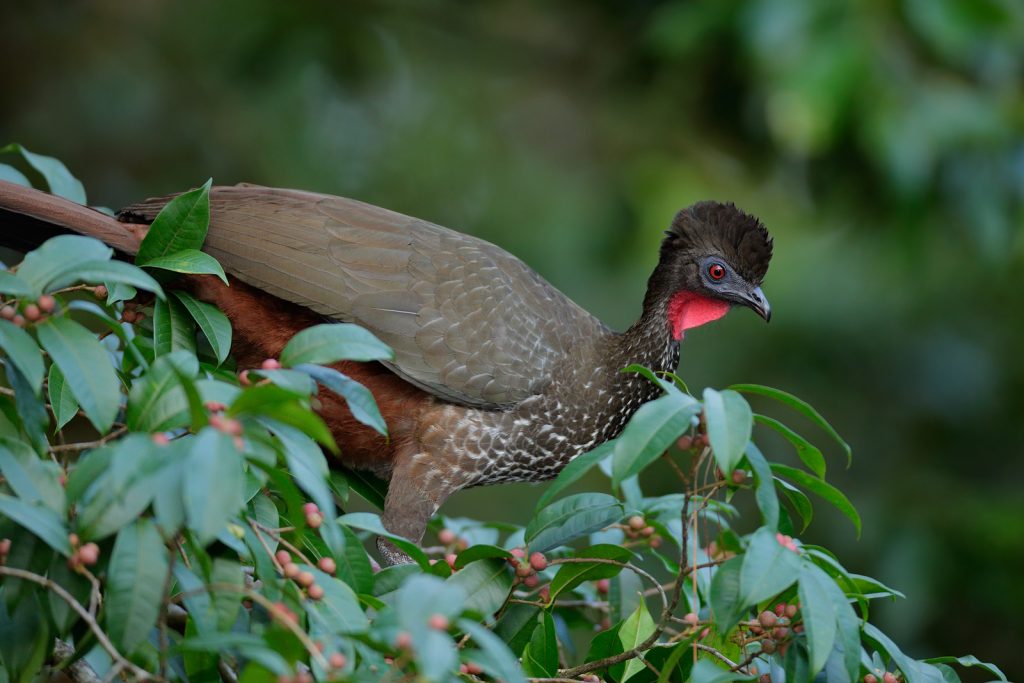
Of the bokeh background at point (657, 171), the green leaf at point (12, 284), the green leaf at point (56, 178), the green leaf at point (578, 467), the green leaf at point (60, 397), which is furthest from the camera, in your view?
the bokeh background at point (657, 171)

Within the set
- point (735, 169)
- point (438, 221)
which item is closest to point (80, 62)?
point (438, 221)

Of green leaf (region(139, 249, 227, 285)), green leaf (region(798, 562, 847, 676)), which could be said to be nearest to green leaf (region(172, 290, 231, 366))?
green leaf (region(139, 249, 227, 285))

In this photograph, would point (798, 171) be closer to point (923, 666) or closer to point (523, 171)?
point (523, 171)

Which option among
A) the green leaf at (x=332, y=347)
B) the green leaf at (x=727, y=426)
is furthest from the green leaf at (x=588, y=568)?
Result: the green leaf at (x=332, y=347)

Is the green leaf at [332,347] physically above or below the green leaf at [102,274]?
below

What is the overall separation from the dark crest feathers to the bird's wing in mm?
447

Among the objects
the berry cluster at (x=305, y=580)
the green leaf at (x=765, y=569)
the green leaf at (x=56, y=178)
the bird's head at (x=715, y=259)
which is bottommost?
the berry cluster at (x=305, y=580)

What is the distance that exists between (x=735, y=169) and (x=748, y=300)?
11.3 ft

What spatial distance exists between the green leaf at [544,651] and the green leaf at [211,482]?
37.2 inches

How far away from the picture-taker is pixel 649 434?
167 centimetres

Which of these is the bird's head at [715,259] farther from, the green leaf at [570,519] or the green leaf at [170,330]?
the green leaf at [170,330]

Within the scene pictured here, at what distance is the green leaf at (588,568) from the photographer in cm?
212

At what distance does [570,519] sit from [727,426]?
585 millimetres

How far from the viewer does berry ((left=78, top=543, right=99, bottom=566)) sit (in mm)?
1526
